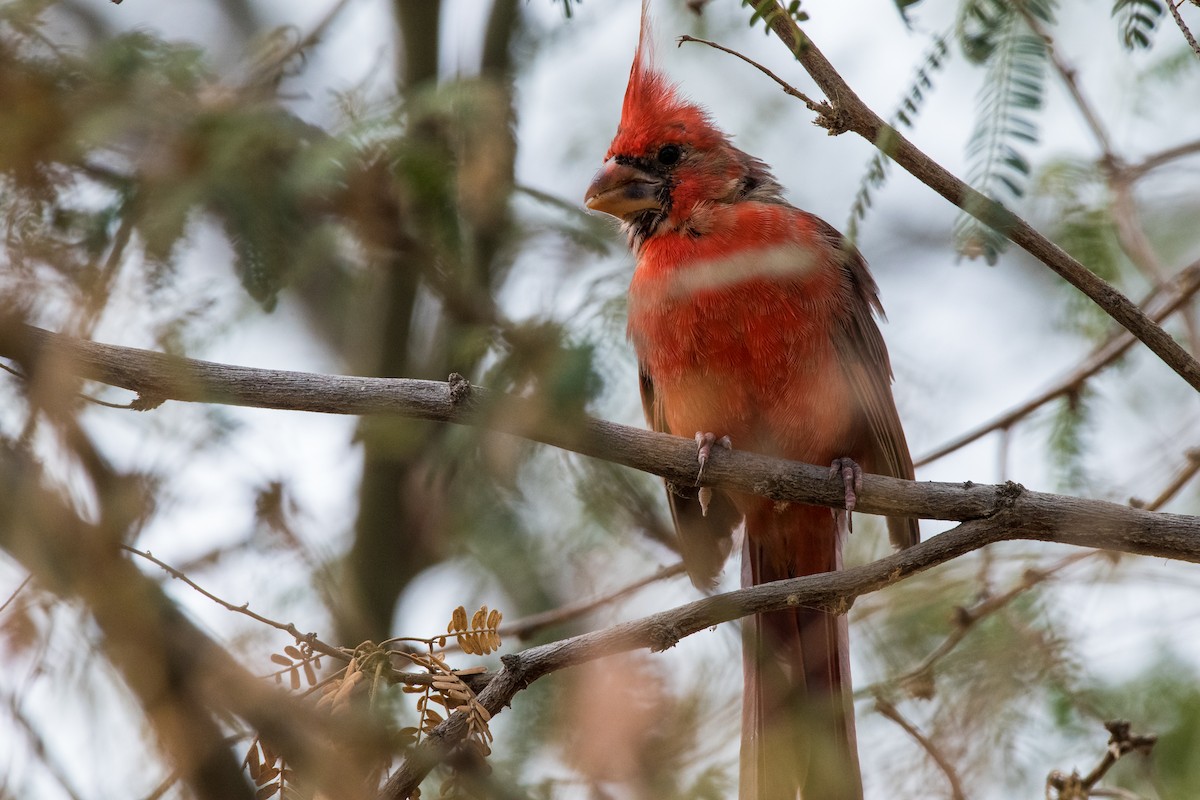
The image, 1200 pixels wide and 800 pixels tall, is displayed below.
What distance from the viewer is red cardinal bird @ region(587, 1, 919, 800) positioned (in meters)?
3.93

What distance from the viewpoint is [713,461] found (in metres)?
3.37

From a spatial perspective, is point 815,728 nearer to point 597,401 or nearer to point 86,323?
point 597,401

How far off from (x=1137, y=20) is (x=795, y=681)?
7.61 feet

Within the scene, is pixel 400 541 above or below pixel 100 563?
above

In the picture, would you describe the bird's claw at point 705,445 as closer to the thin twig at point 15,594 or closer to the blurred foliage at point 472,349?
the blurred foliage at point 472,349

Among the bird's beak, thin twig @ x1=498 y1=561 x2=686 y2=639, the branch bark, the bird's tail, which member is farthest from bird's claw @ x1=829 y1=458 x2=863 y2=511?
the bird's beak

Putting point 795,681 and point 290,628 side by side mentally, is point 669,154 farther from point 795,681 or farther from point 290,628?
point 290,628

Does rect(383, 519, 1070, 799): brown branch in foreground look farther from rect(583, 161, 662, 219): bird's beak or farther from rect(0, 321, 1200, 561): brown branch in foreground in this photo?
rect(583, 161, 662, 219): bird's beak

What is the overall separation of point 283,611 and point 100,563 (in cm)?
118

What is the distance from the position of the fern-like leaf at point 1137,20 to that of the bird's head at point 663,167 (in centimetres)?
170

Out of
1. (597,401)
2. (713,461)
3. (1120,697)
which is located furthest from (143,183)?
(1120,697)

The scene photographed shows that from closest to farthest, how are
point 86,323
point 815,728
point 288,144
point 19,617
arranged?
point 19,617 < point 86,323 < point 815,728 < point 288,144

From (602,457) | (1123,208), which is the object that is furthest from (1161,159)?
(602,457)

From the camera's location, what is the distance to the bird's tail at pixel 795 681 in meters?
3.74
